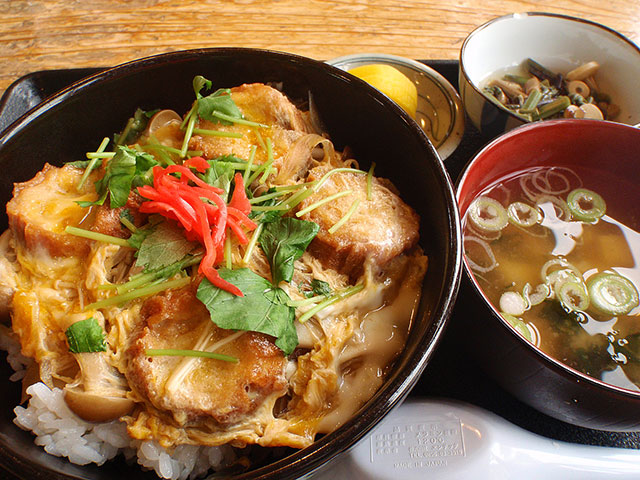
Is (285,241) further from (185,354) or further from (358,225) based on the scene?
(185,354)

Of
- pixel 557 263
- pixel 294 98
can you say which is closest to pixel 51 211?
pixel 294 98

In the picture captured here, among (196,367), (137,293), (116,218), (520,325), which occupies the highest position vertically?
(116,218)

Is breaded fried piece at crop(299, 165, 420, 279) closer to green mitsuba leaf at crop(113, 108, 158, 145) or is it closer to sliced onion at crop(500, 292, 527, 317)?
sliced onion at crop(500, 292, 527, 317)

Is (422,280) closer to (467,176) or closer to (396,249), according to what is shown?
(396,249)

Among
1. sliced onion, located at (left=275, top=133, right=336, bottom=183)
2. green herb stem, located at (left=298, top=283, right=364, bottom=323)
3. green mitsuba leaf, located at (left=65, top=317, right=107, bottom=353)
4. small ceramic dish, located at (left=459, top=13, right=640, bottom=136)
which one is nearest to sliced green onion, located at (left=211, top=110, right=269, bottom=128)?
sliced onion, located at (left=275, top=133, right=336, bottom=183)

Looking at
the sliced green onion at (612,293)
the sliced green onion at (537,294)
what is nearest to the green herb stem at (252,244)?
the sliced green onion at (537,294)

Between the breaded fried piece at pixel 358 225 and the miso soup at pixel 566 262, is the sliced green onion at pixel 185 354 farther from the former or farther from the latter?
the miso soup at pixel 566 262
